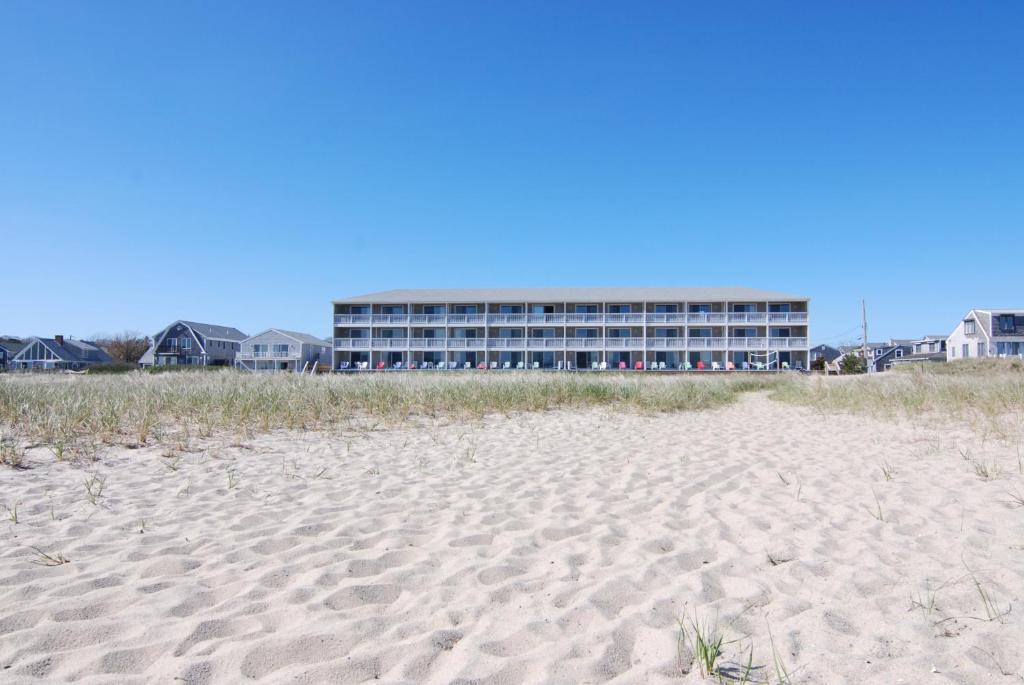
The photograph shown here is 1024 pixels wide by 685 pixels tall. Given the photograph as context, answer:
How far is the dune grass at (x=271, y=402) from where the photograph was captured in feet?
24.3

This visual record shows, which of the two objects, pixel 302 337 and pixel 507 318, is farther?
pixel 302 337

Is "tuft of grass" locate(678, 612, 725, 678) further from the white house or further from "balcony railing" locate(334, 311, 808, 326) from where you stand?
the white house

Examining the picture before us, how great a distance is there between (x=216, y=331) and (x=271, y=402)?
217ft

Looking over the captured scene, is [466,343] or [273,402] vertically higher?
[466,343]

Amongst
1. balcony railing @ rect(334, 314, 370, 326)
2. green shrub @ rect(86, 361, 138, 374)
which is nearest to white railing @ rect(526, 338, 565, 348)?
balcony railing @ rect(334, 314, 370, 326)

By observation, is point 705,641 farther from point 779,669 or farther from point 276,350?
point 276,350

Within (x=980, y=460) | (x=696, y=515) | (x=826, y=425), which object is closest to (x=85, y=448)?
(x=696, y=515)

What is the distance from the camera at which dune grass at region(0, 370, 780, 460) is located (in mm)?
7402

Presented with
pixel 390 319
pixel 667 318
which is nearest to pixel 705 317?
pixel 667 318

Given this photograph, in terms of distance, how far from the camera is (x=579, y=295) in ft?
168

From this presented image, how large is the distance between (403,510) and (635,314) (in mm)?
46727

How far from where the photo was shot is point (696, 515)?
4.34m

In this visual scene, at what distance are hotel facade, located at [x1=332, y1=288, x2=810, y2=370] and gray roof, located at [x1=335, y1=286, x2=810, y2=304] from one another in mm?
96

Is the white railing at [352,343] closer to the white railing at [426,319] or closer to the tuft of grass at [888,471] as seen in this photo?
the white railing at [426,319]
